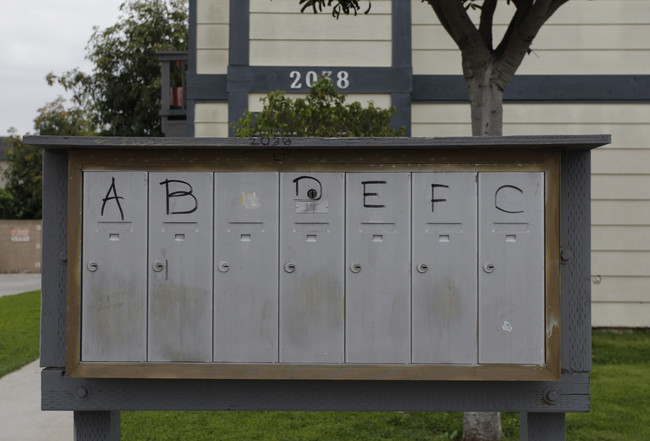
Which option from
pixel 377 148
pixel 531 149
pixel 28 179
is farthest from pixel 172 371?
pixel 28 179

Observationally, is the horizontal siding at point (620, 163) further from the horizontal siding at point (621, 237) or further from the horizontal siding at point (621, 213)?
the horizontal siding at point (621, 237)

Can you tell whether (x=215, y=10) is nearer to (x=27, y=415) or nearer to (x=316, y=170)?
(x=27, y=415)

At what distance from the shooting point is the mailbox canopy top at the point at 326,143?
3.30 m

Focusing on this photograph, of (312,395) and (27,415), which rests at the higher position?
(312,395)

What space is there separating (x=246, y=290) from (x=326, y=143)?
89cm

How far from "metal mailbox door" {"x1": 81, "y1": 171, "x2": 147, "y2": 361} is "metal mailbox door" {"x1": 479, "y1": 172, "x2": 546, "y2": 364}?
1816mm

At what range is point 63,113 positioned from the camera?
2762cm

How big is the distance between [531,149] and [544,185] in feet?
0.67

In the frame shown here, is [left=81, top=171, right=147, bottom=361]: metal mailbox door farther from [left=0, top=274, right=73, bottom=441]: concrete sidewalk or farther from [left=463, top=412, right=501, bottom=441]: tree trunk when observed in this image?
[left=463, top=412, right=501, bottom=441]: tree trunk

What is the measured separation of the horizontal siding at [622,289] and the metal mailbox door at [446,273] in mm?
7274

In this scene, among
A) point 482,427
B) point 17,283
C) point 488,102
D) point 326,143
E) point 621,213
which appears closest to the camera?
point 326,143

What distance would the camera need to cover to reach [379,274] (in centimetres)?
341

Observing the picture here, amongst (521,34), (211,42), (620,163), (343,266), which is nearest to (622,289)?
(620,163)

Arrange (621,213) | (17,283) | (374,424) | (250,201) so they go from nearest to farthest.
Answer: (250,201) < (374,424) < (621,213) < (17,283)
